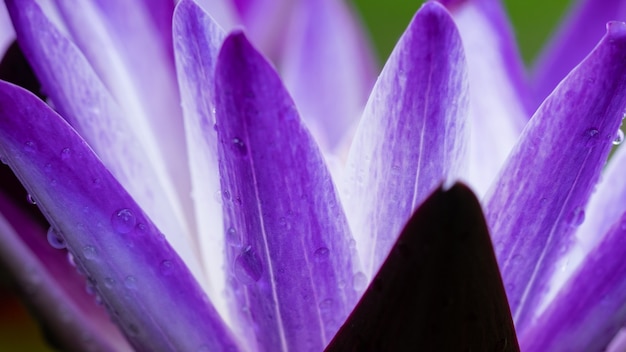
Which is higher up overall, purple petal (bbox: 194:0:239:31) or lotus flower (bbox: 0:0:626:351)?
purple petal (bbox: 194:0:239:31)

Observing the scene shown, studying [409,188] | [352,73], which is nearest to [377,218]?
[409,188]

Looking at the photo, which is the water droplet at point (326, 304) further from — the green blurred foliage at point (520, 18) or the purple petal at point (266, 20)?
the green blurred foliage at point (520, 18)

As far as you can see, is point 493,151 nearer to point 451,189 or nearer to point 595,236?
point 595,236

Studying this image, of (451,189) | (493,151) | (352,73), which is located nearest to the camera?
(451,189)

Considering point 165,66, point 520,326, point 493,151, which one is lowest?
point 520,326

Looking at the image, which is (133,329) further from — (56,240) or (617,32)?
(617,32)

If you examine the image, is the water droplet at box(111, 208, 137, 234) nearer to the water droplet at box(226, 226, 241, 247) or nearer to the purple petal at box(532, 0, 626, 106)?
the water droplet at box(226, 226, 241, 247)

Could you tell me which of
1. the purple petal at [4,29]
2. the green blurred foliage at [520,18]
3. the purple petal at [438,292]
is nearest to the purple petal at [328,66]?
the purple petal at [4,29]

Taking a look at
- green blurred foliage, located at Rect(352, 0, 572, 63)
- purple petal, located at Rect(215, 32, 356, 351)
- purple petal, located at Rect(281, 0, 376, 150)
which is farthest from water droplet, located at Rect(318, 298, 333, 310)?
green blurred foliage, located at Rect(352, 0, 572, 63)
